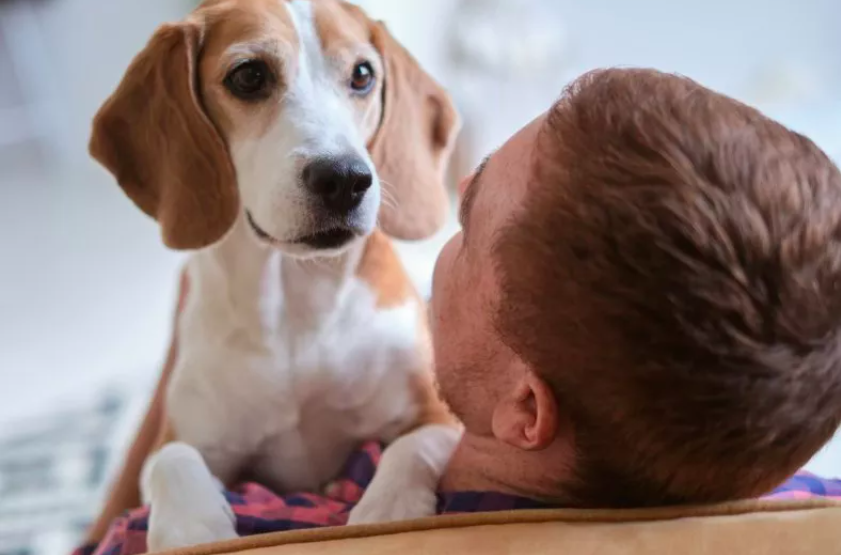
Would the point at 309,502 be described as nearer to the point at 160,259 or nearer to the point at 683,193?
the point at 683,193

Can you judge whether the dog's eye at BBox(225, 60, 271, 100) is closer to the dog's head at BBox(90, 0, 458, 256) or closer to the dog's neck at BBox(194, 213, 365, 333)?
the dog's head at BBox(90, 0, 458, 256)

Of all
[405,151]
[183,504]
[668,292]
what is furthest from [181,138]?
[668,292]

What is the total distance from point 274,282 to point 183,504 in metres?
0.33

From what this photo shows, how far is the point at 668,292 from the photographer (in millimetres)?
686

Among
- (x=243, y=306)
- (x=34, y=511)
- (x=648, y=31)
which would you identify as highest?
(x=648, y=31)

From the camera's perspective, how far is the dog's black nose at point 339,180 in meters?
1.05

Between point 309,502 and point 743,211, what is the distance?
623 millimetres

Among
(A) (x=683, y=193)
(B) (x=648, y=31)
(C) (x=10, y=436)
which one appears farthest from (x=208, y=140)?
(B) (x=648, y=31)

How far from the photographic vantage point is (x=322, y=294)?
1.23m

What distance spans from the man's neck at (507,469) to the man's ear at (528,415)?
1.1 inches

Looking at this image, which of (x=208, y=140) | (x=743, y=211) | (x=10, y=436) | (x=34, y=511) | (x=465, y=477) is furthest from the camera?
(x=10, y=436)

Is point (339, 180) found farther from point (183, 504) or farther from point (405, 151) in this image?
point (183, 504)

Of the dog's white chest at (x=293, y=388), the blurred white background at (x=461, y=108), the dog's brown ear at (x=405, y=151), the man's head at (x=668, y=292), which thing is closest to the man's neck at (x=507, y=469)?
the man's head at (x=668, y=292)

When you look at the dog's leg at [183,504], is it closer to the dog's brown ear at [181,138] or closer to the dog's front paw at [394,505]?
the dog's front paw at [394,505]
